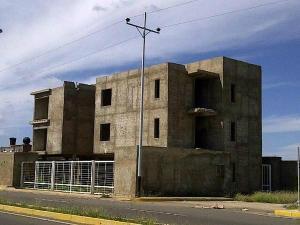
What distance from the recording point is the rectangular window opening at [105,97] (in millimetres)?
47156

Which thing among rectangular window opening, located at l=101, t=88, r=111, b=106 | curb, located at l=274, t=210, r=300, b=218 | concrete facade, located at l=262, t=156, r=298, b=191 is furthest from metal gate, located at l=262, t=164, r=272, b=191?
curb, located at l=274, t=210, r=300, b=218

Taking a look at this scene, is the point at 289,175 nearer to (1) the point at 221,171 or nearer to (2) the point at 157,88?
(1) the point at 221,171

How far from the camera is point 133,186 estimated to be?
1283 inches

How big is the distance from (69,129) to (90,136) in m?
3.02

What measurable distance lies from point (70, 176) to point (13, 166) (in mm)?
8265

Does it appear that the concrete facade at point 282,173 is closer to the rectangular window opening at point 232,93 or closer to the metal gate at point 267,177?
the metal gate at point 267,177

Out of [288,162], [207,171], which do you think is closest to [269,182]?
[288,162]

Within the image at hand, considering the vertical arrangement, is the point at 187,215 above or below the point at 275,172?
below

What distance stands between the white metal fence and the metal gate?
15053 millimetres

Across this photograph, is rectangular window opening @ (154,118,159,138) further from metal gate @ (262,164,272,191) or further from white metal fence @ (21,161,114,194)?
metal gate @ (262,164,272,191)

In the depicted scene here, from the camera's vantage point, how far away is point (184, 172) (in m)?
35.3

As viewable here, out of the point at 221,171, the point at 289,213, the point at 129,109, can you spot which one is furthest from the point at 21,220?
the point at 129,109

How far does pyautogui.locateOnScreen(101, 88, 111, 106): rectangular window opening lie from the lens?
155 ft

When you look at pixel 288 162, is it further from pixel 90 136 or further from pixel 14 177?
pixel 14 177
